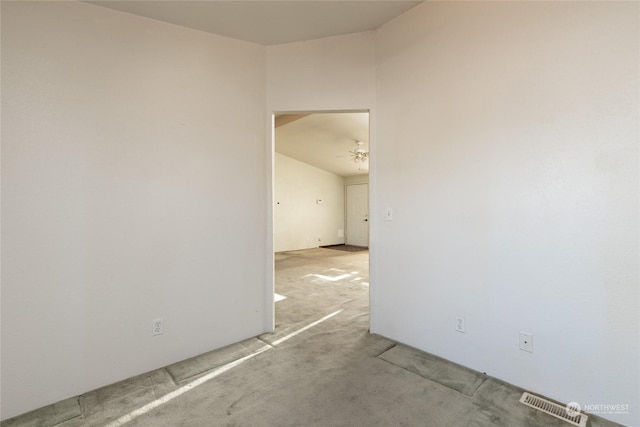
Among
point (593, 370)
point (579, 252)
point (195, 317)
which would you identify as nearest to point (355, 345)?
point (195, 317)

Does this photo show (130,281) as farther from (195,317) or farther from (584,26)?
(584,26)

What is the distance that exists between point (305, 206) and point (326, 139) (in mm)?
2997

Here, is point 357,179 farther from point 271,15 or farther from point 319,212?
point 271,15

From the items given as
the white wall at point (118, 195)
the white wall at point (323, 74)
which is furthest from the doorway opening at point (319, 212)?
the white wall at point (118, 195)

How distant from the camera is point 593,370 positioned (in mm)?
1741

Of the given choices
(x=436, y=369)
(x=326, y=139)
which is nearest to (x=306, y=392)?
(x=436, y=369)

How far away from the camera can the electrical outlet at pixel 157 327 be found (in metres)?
2.28

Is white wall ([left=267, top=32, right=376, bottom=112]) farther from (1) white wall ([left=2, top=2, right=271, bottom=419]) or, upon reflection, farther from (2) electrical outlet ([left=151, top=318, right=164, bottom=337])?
(2) electrical outlet ([left=151, top=318, right=164, bottom=337])

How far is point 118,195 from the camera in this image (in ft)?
6.95

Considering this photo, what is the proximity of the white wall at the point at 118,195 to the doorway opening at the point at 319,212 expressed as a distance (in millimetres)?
548

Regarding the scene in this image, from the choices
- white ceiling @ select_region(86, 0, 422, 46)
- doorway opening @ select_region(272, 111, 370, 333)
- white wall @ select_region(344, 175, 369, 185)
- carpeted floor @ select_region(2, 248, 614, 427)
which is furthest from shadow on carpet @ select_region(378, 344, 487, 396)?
white wall @ select_region(344, 175, 369, 185)

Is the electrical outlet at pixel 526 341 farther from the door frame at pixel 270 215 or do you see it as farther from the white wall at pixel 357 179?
the white wall at pixel 357 179

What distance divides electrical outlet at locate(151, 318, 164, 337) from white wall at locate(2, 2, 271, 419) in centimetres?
3

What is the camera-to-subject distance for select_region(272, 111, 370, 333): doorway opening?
4.21 m
